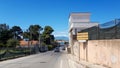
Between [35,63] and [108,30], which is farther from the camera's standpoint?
[35,63]

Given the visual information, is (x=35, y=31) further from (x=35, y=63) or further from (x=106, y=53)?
(x=106, y=53)

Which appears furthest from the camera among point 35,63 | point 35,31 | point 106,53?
point 35,31

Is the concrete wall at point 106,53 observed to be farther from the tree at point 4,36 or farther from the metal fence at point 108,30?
the tree at point 4,36

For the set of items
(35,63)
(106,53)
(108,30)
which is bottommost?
(35,63)

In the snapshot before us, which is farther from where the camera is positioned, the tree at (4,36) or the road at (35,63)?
the tree at (4,36)

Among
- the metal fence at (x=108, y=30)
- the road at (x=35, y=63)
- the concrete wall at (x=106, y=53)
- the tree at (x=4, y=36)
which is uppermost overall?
the tree at (x=4, y=36)

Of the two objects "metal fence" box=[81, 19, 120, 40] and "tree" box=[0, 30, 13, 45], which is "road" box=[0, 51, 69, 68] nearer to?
"metal fence" box=[81, 19, 120, 40]

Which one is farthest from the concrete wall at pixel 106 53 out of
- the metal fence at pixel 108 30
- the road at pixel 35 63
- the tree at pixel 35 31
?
the tree at pixel 35 31

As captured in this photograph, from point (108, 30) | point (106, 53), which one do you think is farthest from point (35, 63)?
point (106, 53)

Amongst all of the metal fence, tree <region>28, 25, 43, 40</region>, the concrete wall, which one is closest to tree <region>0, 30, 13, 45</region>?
tree <region>28, 25, 43, 40</region>

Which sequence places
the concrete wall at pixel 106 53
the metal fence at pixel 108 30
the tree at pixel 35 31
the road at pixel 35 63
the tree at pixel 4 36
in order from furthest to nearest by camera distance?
the tree at pixel 35 31
the tree at pixel 4 36
the road at pixel 35 63
the metal fence at pixel 108 30
the concrete wall at pixel 106 53

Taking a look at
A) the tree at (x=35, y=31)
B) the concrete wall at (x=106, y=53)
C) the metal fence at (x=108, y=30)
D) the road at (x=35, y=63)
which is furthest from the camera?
the tree at (x=35, y=31)

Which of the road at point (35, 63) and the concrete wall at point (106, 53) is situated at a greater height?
the concrete wall at point (106, 53)

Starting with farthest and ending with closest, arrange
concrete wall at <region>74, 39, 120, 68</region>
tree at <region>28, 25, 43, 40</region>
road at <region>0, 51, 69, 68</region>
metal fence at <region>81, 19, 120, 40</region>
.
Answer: tree at <region>28, 25, 43, 40</region>
road at <region>0, 51, 69, 68</region>
metal fence at <region>81, 19, 120, 40</region>
concrete wall at <region>74, 39, 120, 68</region>
